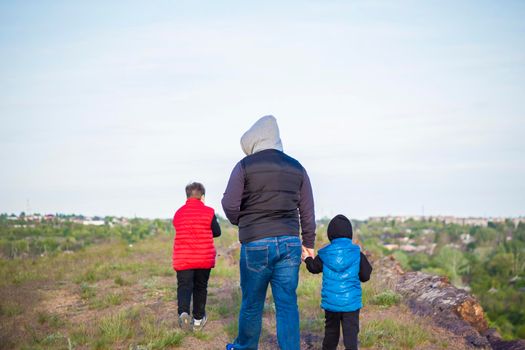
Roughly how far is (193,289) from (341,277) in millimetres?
2874

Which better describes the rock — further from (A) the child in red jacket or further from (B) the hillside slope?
(A) the child in red jacket

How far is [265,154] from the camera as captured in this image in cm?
495

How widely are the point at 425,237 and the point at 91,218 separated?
93.8m

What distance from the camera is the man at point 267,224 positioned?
4.80m

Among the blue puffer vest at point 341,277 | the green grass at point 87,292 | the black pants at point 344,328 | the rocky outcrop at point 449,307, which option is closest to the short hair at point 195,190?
the blue puffer vest at point 341,277

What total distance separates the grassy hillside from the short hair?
181cm

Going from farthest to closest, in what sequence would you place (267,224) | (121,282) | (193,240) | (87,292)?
(121,282)
(87,292)
(193,240)
(267,224)

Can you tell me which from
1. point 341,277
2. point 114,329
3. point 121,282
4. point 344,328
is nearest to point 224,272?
point 121,282

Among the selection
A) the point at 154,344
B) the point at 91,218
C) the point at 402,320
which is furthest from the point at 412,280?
the point at 91,218

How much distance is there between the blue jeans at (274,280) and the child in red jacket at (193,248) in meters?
2.21

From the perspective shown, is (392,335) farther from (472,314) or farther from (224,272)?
(224,272)

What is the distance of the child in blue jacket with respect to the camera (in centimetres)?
521

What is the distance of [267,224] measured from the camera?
481 centimetres

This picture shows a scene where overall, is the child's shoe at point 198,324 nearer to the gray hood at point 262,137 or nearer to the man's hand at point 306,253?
the man's hand at point 306,253
